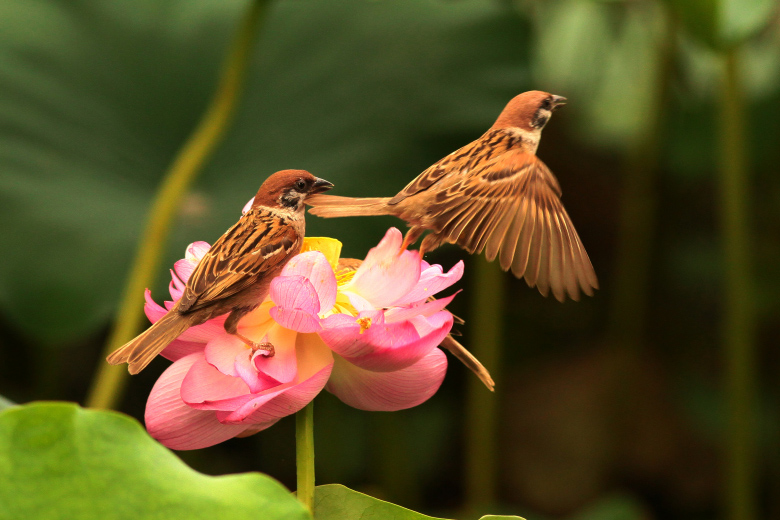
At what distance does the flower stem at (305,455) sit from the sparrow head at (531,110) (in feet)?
0.41

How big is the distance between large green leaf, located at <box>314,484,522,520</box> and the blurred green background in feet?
1.53

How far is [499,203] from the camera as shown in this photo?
263 millimetres

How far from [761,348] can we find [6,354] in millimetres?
1619

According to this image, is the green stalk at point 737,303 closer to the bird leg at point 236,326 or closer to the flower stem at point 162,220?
the flower stem at point 162,220

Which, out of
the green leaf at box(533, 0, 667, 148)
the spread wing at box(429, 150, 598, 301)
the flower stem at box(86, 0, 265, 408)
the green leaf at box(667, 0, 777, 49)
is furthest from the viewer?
the green leaf at box(533, 0, 667, 148)

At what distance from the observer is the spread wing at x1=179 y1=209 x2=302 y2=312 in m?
0.24

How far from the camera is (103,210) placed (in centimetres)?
102

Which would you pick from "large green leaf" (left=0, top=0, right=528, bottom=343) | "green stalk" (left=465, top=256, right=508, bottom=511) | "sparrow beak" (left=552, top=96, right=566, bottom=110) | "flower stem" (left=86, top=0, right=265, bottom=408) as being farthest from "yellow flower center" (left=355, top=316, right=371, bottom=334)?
"green stalk" (left=465, top=256, right=508, bottom=511)

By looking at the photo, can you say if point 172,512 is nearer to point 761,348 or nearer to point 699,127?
point 699,127

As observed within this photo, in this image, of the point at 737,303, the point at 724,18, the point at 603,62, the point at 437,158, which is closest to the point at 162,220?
the point at 437,158

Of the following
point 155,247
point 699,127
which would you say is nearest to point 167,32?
point 155,247

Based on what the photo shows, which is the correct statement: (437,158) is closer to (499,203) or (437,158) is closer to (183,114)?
(183,114)

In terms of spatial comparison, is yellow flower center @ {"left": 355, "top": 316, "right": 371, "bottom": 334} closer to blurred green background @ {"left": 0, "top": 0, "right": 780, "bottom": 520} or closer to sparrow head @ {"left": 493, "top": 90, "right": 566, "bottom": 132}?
sparrow head @ {"left": 493, "top": 90, "right": 566, "bottom": 132}

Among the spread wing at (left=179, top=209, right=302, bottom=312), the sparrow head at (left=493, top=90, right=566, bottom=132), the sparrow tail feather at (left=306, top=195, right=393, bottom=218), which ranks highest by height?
the sparrow head at (left=493, top=90, right=566, bottom=132)
